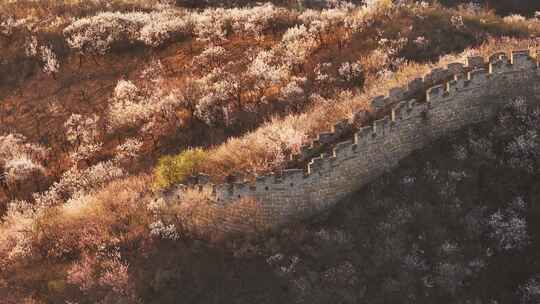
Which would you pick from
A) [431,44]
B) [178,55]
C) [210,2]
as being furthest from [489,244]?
[210,2]

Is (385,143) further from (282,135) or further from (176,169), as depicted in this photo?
(176,169)

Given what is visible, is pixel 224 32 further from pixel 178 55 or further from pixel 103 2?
pixel 103 2

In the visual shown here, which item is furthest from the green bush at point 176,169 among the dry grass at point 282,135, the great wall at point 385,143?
the great wall at point 385,143

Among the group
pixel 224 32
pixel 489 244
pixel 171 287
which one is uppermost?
pixel 224 32

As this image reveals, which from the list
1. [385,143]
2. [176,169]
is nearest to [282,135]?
[176,169]

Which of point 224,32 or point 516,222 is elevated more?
point 224,32

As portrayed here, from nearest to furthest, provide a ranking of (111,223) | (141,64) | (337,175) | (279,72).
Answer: (337,175) → (111,223) → (279,72) → (141,64)
